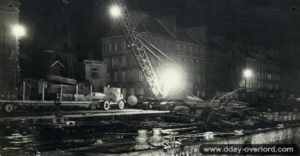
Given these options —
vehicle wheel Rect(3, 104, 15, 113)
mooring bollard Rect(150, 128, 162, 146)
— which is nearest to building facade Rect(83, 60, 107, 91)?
vehicle wheel Rect(3, 104, 15, 113)

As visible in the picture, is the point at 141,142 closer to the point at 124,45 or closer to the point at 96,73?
the point at 96,73

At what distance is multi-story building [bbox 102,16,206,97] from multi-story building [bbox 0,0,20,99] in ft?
80.4

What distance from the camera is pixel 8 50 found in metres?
34.3

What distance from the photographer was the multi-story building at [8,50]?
33.7 meters

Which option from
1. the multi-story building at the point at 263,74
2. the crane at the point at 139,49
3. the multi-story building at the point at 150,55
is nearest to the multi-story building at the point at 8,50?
the crane at the point at 139,49

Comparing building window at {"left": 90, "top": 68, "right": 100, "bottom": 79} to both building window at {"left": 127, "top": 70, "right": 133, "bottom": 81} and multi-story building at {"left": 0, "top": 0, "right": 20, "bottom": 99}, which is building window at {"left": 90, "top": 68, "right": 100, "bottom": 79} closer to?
building window at {"left": 127, "top": 70, "right": 133, "bottom": 81}

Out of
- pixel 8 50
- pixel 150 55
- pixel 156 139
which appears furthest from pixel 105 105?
pixel 150 55

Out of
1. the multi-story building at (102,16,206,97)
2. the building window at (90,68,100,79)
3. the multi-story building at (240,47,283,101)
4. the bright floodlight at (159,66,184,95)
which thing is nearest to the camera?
the bright floodlight at (159,66,184,95)

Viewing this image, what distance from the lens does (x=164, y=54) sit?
5691 cm

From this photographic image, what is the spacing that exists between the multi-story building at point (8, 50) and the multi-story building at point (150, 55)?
24.5 metres

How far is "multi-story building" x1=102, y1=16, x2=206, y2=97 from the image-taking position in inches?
2270

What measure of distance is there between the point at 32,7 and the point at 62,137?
69460 mm

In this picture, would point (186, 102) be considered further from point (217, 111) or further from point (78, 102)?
point (78, 102)

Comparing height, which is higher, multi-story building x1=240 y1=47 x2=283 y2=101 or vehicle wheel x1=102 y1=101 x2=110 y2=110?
multi-story building x1=240 y1=47 x2=283 y2=101
